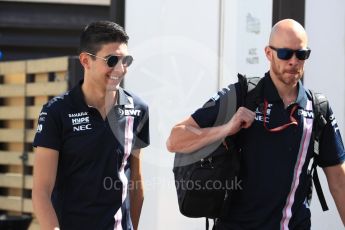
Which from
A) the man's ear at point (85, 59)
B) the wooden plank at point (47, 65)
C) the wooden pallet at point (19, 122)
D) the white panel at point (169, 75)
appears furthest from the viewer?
the wooden pallet at point (19, 122)

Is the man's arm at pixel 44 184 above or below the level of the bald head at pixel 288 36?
below

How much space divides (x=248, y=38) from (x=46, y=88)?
119 inches

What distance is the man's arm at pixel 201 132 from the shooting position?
354cm

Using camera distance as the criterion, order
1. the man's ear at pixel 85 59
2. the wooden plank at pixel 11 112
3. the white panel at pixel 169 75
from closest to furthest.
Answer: the man's ear at pixel 85 59 < the white panel at pixel 169 75 < the wooden plank at pixel 11 112

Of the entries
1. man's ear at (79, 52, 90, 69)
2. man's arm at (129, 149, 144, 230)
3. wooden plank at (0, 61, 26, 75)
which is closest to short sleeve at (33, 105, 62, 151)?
man's ear at (79, 52, 90, 69)

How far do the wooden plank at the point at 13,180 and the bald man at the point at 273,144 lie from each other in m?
4.70

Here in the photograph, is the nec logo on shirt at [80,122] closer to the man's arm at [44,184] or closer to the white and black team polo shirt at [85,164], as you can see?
the white and black team polo shirt at [85,164]

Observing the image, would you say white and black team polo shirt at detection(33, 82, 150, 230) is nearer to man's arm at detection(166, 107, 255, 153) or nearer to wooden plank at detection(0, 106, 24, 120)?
man's arm at detection(166, 107, 255, 153)

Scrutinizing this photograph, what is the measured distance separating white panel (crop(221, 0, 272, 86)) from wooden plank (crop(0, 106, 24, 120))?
3.48m

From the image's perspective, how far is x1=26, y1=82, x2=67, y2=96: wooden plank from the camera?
24.6 feet

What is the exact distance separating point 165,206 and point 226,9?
146 centimetres

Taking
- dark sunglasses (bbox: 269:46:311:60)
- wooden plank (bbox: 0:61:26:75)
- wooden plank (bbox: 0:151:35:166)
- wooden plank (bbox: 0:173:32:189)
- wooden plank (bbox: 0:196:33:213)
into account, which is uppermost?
dark sunglasses (bbox: 269:46:311:60)

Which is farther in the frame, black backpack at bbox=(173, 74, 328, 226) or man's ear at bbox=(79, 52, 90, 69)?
man's ear at bbox=(79, 52, 90, 69)

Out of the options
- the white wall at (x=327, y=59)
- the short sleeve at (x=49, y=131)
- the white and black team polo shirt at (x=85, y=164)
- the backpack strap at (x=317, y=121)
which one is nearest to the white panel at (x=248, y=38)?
the white wall at (x=327, y=59)
